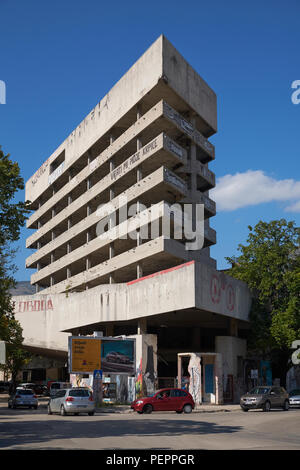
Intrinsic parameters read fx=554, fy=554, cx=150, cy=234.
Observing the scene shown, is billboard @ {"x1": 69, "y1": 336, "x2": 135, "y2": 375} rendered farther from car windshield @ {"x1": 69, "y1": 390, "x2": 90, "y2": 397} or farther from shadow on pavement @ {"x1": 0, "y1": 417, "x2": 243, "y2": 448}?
shadow on pavement @ {"x1": 0, "y1": 417, "x2": 243, "y2": 448}

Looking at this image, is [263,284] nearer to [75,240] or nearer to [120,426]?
[120,426]

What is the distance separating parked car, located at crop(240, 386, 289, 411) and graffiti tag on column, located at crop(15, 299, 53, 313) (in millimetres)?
36334

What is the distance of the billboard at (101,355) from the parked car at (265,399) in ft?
37.1

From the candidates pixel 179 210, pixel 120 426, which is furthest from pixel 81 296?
pixel 120 426

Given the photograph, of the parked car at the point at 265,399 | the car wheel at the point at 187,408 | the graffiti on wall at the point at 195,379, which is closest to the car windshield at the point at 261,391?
the parked car at the point at 265,399

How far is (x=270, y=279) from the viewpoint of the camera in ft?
158

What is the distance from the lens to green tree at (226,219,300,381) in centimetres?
4675

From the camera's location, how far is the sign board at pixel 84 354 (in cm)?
4075

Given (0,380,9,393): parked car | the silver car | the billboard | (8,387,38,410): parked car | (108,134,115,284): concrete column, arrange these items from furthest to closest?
(0,380,9,393): parked car, (108,134,115,284): concrete column, the billboard, (8,387,38,410): parked car, the silver car

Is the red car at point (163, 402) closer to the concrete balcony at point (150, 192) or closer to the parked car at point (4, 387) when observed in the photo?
the concrete balcony at point (150, 192)

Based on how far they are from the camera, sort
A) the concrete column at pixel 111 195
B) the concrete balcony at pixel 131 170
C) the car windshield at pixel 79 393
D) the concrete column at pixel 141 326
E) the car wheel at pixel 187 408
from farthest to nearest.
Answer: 1. the concrete column at pixel 111 195
2. the concrete balcony at pixel 131 170
3. the concrete column at pixel 141 326
4. the car wheel at pixel 187 408
5. the car windshield at pixel 79 393

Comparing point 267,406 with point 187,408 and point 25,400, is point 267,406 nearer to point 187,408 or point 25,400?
point 187,408

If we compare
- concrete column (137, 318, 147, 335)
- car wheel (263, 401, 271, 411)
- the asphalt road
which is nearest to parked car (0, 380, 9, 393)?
concrete column (137, 318, 147, 335)

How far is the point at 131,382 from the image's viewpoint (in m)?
45.3
